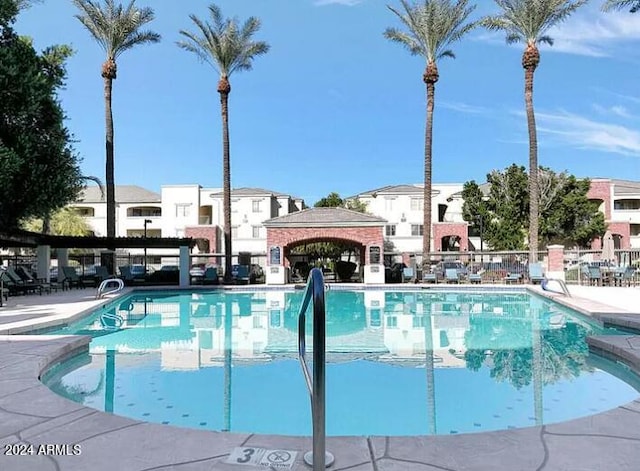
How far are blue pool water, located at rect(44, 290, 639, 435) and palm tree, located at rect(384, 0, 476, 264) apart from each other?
13.4m

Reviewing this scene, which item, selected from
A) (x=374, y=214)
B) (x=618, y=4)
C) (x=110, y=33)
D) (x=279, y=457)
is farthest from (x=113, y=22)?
(x=279, y=457)

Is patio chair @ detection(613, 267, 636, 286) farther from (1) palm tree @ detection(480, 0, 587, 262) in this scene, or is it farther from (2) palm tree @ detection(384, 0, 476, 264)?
(2) palm tree @ detection(384, 0, 476, 264)

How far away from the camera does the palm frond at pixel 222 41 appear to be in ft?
83.6

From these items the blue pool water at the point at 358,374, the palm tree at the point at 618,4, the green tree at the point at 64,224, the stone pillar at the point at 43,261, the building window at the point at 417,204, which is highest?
the palm tree at the point at 618,4

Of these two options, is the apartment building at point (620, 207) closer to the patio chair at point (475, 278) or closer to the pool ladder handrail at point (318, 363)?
the patio chair at point (475, 278)

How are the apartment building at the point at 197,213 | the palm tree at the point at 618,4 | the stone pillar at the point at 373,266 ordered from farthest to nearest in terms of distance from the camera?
the apartment building at the point at 197,213
the stone pillar at the point at 373,266
the palm tree at the point at 618,4

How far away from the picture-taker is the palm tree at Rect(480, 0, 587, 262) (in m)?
23.6

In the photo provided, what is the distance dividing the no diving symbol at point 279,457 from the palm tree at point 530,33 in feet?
77.0

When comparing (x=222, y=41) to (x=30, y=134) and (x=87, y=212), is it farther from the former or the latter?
(x=87, y=212)

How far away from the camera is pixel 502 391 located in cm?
657

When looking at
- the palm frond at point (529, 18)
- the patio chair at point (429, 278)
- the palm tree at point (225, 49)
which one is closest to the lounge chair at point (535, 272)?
the patio chair at point (429, 278)

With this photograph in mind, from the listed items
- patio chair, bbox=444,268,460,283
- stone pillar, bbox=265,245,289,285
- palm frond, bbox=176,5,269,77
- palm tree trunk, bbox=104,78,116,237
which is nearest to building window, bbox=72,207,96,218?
palm tree trunk, bbox=104,78,116,237

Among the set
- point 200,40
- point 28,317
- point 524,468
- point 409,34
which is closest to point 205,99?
point 200,40

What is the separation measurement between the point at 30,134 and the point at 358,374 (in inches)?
624
